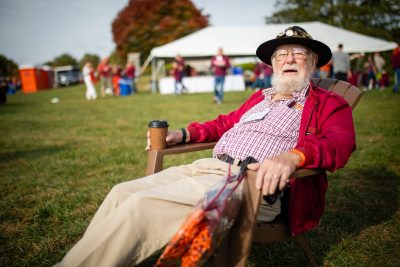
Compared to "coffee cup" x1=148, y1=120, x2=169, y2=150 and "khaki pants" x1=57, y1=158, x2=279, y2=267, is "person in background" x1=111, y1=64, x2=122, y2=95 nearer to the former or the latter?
"coffee cup" x1=148, y1=120, x2=169, y2=150

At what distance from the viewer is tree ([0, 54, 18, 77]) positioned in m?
52.2

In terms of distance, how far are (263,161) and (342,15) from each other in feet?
106

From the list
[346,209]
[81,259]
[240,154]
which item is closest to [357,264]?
[346,209]

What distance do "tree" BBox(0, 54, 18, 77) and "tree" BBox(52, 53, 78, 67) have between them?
81.9ft

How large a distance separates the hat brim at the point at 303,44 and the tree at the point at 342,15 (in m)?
23.4

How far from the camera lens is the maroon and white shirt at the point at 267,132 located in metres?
1.92

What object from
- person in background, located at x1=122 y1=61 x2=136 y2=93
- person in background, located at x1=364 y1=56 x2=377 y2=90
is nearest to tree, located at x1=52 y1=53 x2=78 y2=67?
person in background, located at x1=122 y1=61 x2=136 y2=93

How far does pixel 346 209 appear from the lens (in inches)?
112

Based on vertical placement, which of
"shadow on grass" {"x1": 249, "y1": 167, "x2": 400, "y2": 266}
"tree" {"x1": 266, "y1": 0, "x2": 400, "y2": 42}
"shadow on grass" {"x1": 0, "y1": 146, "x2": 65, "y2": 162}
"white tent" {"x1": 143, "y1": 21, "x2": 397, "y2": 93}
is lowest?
"shadow on grass" {"x1": 249, "y1": 167, "x2": 400, "y2": 266}

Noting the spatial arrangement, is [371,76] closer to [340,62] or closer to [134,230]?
[340,62]

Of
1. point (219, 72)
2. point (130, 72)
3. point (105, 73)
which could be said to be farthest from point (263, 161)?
point (130, 72)

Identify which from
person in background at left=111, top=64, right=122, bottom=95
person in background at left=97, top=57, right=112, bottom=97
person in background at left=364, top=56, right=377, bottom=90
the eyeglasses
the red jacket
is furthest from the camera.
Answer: person in background at left=111, top=64, right=122, bottom=95

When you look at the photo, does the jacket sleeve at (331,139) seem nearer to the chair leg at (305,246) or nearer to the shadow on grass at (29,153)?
the chair leg at (305,246)

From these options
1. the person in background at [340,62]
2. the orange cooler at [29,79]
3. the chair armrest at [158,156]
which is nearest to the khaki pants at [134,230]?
the chair armrest at [158,156]
